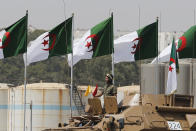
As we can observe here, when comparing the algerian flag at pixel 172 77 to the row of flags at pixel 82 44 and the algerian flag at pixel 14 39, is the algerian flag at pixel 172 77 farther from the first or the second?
the algerian flag at pixel 14 39

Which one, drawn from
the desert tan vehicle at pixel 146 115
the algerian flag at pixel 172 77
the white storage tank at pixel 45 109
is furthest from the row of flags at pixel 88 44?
the white storage tank at pixel 45 109

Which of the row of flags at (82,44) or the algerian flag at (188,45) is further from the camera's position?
the row of flags at (82,44)

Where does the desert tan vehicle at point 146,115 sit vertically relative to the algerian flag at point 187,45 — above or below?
below

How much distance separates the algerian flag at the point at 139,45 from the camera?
38.1 metres

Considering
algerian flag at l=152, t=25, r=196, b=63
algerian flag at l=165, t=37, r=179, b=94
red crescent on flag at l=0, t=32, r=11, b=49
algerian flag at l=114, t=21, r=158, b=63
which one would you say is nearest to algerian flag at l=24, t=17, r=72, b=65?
red crescent on flag at l=0, t=32, r=11, b=49

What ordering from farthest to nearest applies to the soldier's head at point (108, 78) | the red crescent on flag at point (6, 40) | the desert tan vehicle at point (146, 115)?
the red crescent on flag at point (6, 40) → the soldier's head at point (108, 78) → the desert tan vehicle at point (146, 115)

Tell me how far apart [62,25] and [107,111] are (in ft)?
47.2

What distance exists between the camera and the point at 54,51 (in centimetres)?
3844

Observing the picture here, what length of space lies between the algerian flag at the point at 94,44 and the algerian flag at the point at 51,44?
59 cm

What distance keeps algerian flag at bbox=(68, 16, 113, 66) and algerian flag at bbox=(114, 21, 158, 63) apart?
2.03 feet

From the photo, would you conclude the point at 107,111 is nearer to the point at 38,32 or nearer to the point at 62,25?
the point at 62,25

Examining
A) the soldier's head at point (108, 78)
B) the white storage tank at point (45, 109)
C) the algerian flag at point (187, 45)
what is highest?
the algerian flag at point (187, 45)

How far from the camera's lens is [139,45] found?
38.4 meters

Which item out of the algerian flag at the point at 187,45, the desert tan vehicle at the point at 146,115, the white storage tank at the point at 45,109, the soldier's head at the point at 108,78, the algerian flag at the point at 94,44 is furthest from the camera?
the white storage tank at the point at 45,109
